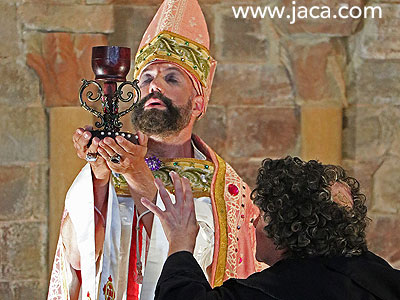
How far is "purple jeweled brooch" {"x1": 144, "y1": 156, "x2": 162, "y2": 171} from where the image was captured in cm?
323

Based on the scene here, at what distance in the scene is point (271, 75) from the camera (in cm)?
458

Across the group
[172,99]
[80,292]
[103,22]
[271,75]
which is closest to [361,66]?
[271,75]

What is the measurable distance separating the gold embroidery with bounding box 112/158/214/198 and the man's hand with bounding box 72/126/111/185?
415 millimetres

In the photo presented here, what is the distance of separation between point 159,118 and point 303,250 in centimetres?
106

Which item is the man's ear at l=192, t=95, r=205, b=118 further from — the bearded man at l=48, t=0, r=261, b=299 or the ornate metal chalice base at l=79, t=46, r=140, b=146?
the ornate metal chalice base at l=79, t=46, r=140, b=146

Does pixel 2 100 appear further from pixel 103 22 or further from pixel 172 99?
pixel 172 99

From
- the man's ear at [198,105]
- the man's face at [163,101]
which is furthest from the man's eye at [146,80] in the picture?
the man's ear at [198,105]

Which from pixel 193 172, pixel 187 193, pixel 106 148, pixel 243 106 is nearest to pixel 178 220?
pixel 187 193

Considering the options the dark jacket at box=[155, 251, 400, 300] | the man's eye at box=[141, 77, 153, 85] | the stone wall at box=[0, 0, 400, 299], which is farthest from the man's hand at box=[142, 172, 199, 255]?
the stone wall at box=[0, 0, 400, 299]

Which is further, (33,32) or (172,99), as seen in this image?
(33,32)

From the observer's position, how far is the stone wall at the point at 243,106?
4.34 metres

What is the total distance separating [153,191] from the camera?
2949 mm

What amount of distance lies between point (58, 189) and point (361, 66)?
1693 mm

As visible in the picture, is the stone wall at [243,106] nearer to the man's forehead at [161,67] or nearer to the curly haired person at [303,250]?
the man's forehead at [161,67]
